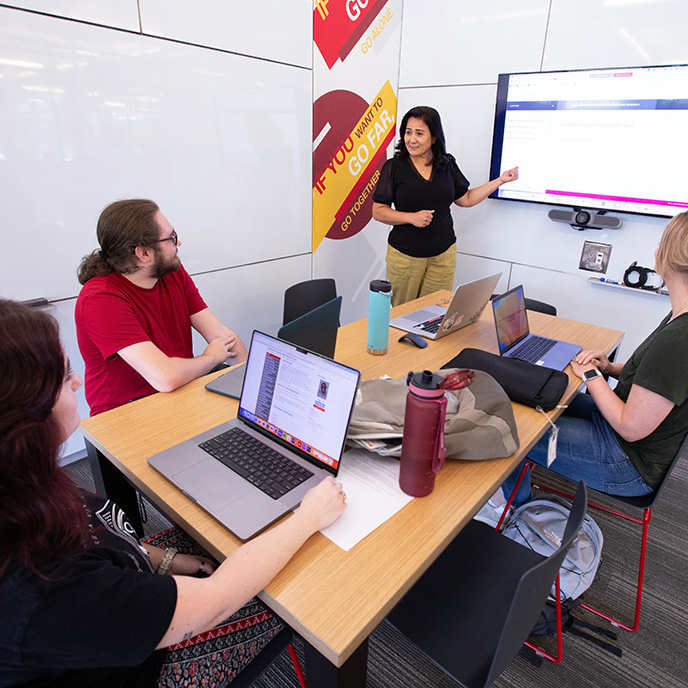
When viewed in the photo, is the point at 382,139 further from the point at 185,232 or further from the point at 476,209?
the point at 185,232

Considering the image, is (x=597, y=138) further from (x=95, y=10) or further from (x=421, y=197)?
(x=95, y=10)

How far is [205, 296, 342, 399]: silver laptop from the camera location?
4.83ft

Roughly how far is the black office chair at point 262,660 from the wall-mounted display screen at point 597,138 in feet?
10.6

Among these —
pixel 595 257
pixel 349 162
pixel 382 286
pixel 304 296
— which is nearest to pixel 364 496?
pixel 382 286

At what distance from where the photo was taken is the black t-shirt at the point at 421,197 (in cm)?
306

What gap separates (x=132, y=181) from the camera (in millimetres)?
2420

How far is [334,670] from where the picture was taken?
0.85m

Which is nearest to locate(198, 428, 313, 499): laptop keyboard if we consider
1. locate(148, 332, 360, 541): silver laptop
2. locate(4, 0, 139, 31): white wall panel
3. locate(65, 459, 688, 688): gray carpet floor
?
locate(148, 332, 360, 541): silver laptop

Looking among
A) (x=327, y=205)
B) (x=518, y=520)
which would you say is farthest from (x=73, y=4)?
(x=518, y=520)

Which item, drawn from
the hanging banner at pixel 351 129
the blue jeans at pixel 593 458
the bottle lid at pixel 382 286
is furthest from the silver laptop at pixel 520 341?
the hanging banner at pixel 351 129

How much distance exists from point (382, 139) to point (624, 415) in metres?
3.28

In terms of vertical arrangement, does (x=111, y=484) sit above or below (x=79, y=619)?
below

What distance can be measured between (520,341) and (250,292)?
1877 mm

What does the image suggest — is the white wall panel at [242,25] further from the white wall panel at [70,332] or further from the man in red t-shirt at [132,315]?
the white wall panel at [70,332]
